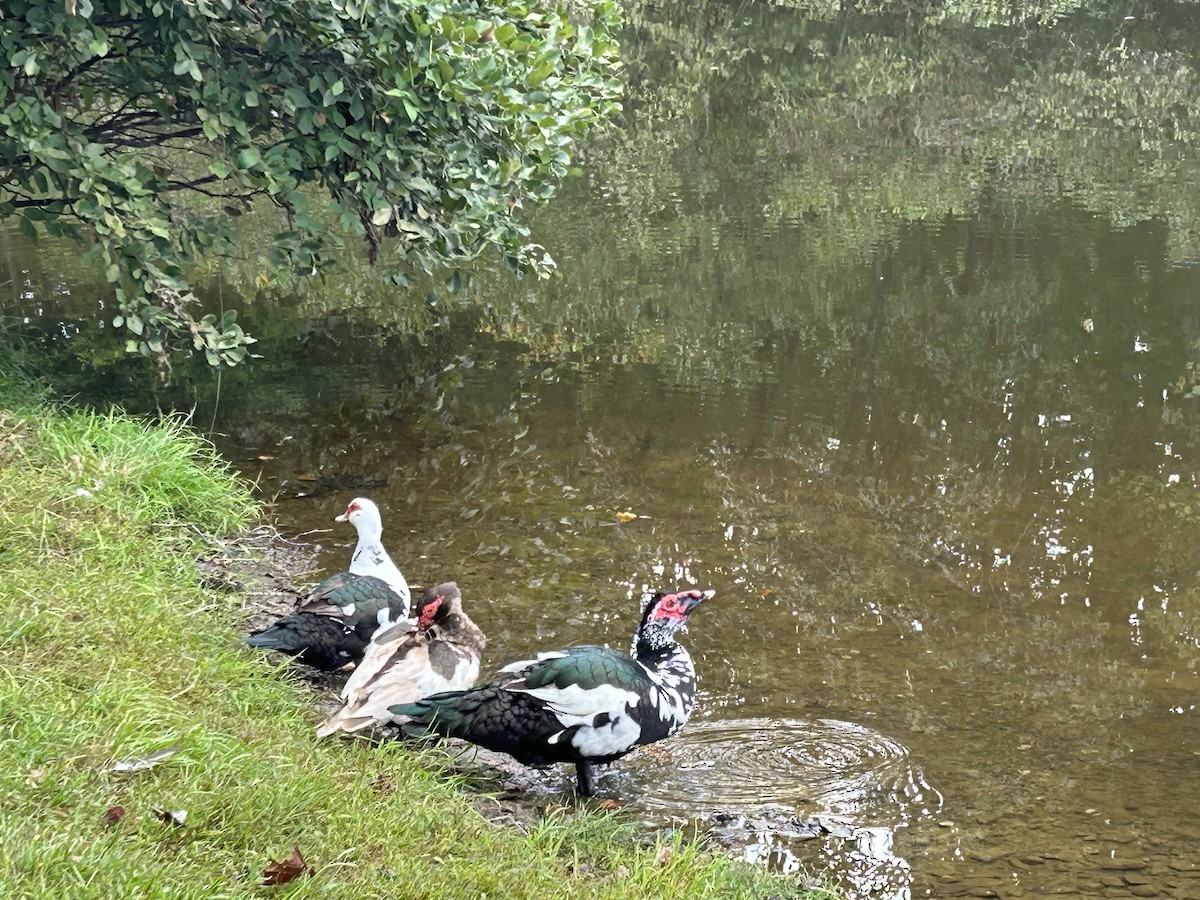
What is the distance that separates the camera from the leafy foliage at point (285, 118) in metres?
7.09

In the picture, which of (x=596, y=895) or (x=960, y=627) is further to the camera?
(x=960, y=627)

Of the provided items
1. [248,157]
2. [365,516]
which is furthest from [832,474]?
[248,157]

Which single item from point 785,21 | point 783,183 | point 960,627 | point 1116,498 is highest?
point 785,21

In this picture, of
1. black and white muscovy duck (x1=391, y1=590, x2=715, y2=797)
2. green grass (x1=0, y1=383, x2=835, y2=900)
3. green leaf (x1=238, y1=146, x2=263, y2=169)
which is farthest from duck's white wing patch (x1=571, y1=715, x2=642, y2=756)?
green leaf (x1=238, y1=146, x2=263, y2=169)

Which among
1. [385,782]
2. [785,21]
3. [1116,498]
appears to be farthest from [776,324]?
[785,21]

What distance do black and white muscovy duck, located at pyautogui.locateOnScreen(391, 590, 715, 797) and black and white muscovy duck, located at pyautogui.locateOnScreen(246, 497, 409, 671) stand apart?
734 millimetres

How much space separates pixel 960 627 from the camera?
6535 millimetres

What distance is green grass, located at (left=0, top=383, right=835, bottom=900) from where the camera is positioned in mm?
3395

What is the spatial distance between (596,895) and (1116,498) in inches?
213

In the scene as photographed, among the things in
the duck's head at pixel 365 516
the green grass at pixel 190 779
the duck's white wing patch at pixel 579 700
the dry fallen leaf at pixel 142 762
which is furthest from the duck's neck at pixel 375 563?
the dry fallen leaf at pixel 142 762

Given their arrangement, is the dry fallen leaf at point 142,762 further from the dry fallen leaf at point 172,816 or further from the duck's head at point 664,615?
the duck's head at point 664,615

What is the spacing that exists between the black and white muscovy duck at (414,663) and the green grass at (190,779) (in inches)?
8.0

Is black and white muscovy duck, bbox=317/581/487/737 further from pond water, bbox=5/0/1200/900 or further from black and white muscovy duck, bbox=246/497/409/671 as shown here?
pond water, bbox=5/0/1200/900

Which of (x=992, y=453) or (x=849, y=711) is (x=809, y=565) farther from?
(x=992, y=453)
